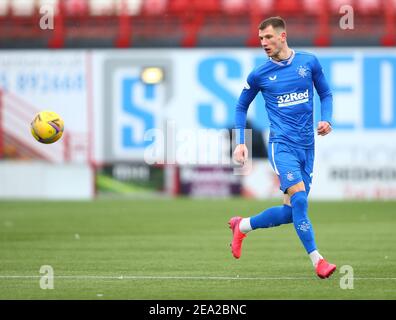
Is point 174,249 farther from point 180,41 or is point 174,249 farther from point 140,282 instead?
point 180,41

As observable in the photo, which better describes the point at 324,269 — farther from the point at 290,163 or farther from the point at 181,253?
the point at 181,253

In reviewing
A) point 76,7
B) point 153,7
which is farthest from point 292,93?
point 76,7

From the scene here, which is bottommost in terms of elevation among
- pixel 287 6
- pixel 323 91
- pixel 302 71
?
pixel 323 91

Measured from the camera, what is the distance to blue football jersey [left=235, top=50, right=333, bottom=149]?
11.3m

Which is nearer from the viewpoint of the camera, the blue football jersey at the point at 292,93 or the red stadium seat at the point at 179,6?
the blue football jersey at the point at 292,93

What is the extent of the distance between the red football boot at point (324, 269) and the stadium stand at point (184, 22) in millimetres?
15541

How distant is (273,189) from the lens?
83.5ft

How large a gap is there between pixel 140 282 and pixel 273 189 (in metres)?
14.9

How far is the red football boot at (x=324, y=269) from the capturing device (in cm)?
1054

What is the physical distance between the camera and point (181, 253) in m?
13.8

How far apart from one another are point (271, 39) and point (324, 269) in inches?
92.0

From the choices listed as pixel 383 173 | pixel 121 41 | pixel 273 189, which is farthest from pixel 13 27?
pixel 383 173

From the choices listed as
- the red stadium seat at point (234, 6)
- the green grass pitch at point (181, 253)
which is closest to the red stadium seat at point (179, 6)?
the red stadium seat at point (234, 6)

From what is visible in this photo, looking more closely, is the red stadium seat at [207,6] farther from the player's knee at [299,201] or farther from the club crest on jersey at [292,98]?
the player's knee at [299,201]
